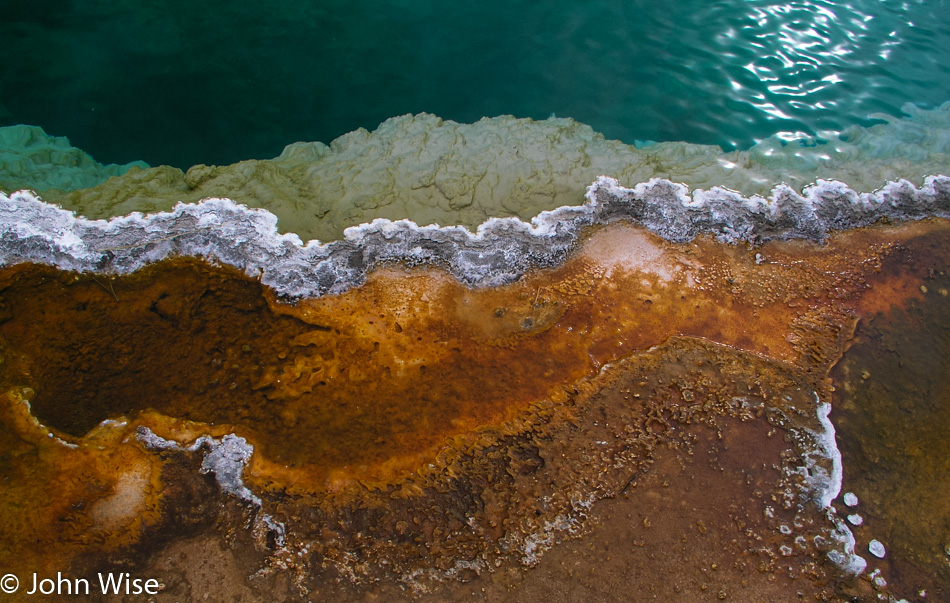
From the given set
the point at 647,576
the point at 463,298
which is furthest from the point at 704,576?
the point at 463,298

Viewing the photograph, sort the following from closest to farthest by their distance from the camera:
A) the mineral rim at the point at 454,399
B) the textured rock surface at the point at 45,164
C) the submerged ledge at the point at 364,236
Result: the mineral rim at the point at 454,399 < the submerged ledge at the point at 364,236 < the textured rock surface at the point at 45,164

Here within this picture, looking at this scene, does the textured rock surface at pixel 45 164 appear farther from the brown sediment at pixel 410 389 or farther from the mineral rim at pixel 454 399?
the brown sediment at pixel 410 389

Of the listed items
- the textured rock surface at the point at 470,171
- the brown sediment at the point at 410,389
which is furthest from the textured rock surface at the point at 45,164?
the brown sediment at the point at 410,389

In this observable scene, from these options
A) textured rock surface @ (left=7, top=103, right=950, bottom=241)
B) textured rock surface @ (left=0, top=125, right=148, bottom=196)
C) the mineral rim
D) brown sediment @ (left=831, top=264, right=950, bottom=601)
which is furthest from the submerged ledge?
brown sediment @ (left=831, top=264, right=950, bottom=601)

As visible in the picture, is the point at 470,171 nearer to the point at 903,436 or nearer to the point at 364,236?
the point at 364,236

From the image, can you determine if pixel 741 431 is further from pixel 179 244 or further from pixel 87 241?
pixel 87 241

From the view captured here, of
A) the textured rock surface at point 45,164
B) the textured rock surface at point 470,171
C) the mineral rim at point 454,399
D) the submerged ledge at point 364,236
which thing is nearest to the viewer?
the mineral rim at point 454,399

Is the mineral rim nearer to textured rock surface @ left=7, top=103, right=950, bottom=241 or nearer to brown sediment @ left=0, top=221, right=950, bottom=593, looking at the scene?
brown sediment @ left=0, top=221, right=950, bottom=593
